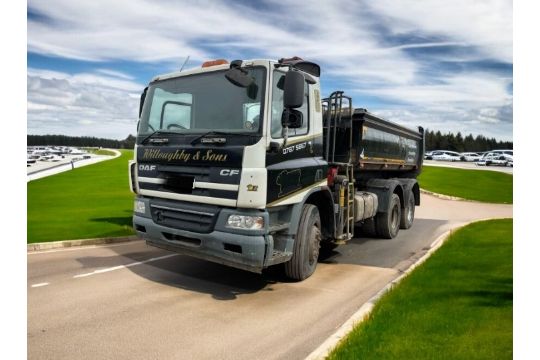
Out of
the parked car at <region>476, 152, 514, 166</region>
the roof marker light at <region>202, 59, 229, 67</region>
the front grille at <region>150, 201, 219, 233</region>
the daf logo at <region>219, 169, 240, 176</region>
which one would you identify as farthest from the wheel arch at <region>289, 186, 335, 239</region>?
the parked car at <region>476, 152, 514, 166</region>

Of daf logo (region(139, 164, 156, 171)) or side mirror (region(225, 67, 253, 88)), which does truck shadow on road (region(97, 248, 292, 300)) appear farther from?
side mirror (region(225, 67, 253, 88))

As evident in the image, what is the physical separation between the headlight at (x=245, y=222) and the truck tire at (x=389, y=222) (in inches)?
235

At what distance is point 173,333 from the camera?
4859mm

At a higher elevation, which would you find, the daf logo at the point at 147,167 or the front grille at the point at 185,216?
the daf logo at the point at 147,167

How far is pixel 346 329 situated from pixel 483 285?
2.68m

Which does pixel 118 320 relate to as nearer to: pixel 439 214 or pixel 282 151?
pixel 282 151

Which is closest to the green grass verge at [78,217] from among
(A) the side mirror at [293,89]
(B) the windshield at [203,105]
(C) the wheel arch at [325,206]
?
(B) the windshield at [203,105]

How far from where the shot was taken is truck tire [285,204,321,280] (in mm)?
6637

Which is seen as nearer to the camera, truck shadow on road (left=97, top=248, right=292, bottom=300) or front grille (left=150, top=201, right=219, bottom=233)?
front grille (left=150, top=201, right=219, bottom=233)

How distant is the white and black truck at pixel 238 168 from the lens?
19.0 ft

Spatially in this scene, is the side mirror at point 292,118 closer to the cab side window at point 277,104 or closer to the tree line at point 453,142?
the cab side window at point 277,104

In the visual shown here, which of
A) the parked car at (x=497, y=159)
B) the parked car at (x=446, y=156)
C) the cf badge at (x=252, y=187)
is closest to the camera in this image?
the cf badge at (x=252, y=187)

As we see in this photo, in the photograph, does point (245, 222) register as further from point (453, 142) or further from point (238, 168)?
point (453, 142)

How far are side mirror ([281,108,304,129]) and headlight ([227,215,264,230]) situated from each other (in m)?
1.37
